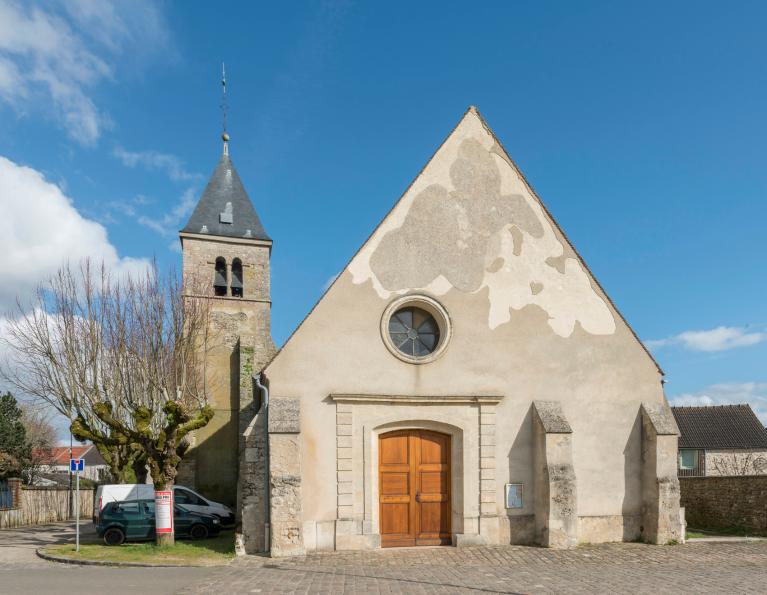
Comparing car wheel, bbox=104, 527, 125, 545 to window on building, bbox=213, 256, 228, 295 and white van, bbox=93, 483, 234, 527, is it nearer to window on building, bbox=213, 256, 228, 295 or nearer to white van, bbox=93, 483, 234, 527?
white van, bbox=93, 483, 234, 527

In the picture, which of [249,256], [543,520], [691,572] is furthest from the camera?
[249,256]

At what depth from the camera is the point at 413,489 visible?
11.6 m

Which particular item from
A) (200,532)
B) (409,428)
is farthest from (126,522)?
(409,428)

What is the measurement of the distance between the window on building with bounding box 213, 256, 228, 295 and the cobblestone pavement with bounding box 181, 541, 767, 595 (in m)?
16.4

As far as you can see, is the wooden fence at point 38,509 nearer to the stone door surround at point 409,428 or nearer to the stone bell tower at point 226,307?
the stone bell tower at point 226,307

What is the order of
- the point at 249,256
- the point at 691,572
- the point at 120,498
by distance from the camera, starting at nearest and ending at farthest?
1. the point at 691,572
2. the point at 120,498
3. the point at 249,256

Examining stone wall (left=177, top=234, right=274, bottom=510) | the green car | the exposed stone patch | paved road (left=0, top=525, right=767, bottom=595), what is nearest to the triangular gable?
the exposed stone patch

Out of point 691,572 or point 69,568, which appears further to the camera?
point 69,568

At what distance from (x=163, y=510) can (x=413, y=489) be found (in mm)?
5377

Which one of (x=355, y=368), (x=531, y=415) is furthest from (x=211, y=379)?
(x=531, y=415)

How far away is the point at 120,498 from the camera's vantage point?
15.5 meters

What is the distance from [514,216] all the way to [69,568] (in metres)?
11.7

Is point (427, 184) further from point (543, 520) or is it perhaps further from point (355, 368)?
point (543, 520)

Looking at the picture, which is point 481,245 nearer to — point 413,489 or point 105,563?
point 413,489
